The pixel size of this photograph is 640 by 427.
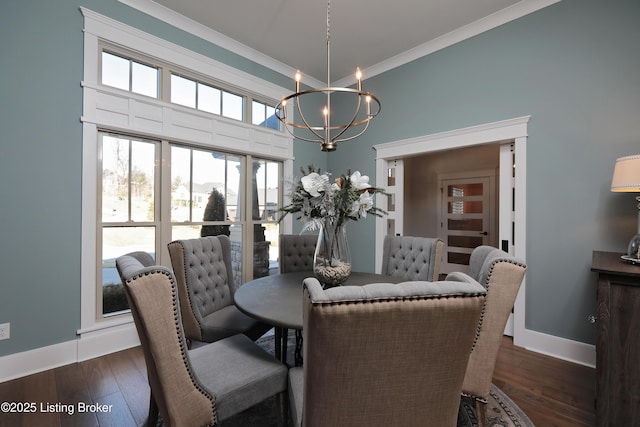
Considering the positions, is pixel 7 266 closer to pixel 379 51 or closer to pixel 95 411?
pixel 95 411

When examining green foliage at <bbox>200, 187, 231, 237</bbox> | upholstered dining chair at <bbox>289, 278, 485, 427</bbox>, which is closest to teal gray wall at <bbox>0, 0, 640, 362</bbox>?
green foliage at <bbox>200, 187, 231, 237</bbox>

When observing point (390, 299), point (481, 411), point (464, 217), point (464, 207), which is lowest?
point (481, 411)

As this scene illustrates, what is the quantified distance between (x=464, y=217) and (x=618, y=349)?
4443 millimetres

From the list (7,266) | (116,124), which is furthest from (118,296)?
(116,124)

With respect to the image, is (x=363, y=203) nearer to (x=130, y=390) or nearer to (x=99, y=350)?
(x=130, y=390)

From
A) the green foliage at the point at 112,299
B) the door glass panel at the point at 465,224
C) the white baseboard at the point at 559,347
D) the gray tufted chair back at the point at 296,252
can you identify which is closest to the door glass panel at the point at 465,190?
the door glass panel at the point at 465,224

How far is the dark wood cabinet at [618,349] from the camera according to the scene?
62.2 inches

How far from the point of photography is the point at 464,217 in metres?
5.83

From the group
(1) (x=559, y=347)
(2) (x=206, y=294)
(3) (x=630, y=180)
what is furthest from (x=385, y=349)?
(1) (x=559, y=347)

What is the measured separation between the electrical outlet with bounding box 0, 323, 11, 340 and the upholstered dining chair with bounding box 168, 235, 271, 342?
1398 mm

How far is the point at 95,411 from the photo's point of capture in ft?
5.96

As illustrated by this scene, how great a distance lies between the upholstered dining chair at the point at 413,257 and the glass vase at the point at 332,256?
861 mm

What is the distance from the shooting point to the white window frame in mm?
2457

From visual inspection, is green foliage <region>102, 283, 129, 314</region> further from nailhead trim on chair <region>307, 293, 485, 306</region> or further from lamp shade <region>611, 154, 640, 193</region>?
lamp shade <region>611, 154, 640, 193</region>
